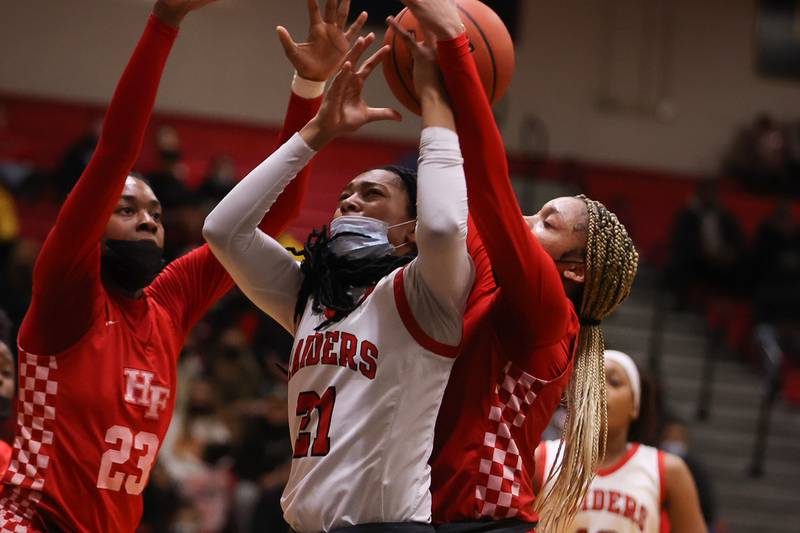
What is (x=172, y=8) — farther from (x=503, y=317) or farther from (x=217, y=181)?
(x=217, y=181)

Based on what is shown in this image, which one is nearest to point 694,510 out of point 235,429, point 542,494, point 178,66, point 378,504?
point 542,494

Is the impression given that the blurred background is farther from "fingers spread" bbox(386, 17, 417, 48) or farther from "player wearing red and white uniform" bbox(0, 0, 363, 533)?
"fingers spread" bbox(386, 17, 417, 48)

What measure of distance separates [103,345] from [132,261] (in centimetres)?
27

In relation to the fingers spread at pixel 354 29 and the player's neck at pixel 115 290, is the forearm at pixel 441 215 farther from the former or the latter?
the player's neck at pixel 115 290

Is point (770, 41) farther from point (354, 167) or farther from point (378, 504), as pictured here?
point (378, 504)

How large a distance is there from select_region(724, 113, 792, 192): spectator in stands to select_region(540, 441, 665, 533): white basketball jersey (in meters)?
10.8

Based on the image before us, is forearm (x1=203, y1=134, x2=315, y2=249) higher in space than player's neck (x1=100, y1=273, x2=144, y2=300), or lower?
higher

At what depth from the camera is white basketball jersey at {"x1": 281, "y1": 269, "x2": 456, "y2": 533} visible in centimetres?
296

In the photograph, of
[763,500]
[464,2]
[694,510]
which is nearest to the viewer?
[464,2]

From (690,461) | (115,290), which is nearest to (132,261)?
(115,290)

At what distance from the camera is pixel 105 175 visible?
3387 millimetres

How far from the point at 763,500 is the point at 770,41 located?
728 cm

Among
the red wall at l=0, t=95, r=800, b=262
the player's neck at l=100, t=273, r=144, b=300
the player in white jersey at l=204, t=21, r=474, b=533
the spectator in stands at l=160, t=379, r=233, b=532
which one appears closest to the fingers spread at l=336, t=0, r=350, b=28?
the player in white jersey at l=204, t=21, r=474, b=533

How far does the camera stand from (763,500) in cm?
1073
